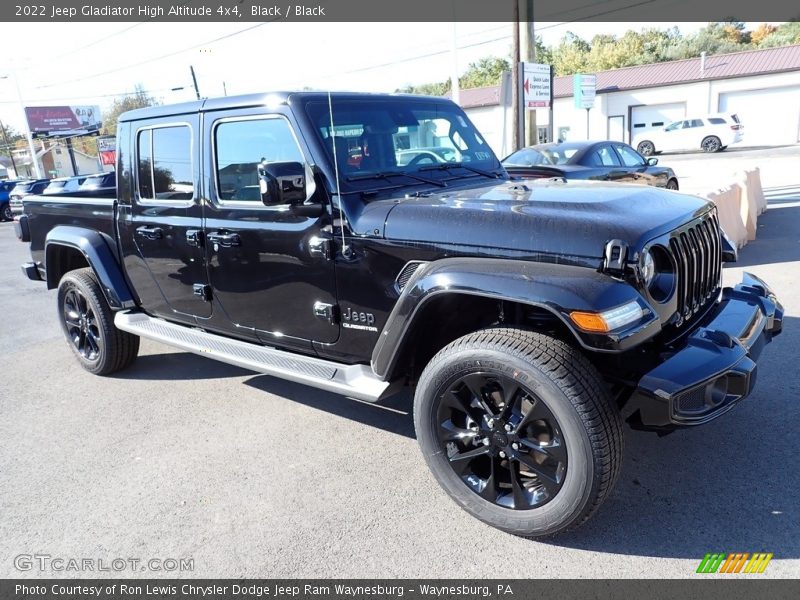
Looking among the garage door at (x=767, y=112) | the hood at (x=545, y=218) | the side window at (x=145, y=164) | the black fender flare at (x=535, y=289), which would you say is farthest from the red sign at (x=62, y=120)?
the black fender flare at (x=535, y=289)

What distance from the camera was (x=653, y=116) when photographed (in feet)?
116

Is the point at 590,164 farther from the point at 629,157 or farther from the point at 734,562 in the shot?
the point at 734,562

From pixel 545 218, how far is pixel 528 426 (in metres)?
0.91

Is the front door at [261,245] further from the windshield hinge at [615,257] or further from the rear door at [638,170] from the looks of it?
the rear door at [638,170]

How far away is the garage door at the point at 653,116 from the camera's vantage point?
34.7 m

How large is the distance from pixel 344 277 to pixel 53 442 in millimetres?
2330

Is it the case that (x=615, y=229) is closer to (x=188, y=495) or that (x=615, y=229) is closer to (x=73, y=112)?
(x=188, y=495)

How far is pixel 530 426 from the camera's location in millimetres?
2711

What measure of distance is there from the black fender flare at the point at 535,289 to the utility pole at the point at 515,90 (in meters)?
10.2

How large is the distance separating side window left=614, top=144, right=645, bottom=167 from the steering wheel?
760cm

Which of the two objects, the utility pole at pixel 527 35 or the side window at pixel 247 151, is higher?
the utility pole at pixel 527 35

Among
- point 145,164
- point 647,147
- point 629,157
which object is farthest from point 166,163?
point 647,147

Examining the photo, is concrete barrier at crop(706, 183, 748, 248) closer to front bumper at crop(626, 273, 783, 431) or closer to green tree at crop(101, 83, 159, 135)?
front bumper at crop(626, 273, 783, 431)
